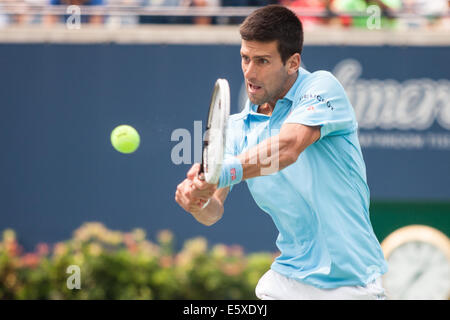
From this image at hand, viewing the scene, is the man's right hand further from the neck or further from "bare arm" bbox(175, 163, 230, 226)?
the neck

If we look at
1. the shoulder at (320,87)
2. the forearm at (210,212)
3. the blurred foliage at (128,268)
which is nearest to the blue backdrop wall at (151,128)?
the blurred foliage at (128,268)

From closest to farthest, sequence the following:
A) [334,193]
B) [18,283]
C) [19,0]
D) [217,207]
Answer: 1. [334,193]
2. [217,207]
3. [18,283]
4. [19,0]

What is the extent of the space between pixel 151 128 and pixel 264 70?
4.08 metres

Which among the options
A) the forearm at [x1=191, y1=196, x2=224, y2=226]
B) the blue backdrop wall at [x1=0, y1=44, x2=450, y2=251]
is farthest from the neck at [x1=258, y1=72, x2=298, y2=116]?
the blue backdrop wall at [x1=0, y1=44, x2=450, y2=251]

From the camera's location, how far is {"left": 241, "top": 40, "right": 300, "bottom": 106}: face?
11.4ft

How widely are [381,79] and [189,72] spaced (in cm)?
203

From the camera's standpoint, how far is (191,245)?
7.32 metres

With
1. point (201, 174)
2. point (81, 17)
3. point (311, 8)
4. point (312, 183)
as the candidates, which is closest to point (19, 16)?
point (81, 17)

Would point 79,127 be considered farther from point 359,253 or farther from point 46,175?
point 359,253

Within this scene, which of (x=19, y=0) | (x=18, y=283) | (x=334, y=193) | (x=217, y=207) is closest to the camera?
(x=334, y=193)

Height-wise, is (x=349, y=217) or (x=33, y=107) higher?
(x=33, y=107)

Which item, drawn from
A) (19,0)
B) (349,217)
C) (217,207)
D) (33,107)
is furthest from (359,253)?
(19,0)

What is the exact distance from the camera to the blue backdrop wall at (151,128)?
7.40 metres

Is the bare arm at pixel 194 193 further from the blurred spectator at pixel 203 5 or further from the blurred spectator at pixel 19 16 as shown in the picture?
the blurred spectator at pixel 19 16
